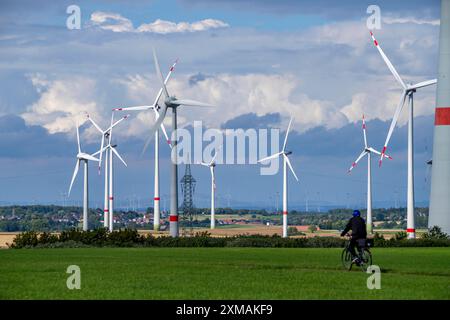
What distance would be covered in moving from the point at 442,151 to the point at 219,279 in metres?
53.9

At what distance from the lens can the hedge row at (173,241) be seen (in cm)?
7638

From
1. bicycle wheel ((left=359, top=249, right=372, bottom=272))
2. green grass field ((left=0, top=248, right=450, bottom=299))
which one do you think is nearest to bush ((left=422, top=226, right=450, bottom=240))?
green grass field ((left=0, top=248, right=450, bottom=299))

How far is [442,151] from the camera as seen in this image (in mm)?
85812

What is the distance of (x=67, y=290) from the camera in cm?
3053

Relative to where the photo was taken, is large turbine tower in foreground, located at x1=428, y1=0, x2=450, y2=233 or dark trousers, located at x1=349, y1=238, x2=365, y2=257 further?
large turbine tower in foreground, located at x1=428, y1=0, x2=450, y2=233

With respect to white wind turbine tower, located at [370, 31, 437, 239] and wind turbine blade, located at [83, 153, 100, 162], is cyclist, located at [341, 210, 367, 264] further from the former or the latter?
wind turbine blade, located at [83, 153, 100, 162]

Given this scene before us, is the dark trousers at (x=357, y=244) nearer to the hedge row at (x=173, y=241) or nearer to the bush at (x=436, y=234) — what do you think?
the hedge row at (x=173, y=241)

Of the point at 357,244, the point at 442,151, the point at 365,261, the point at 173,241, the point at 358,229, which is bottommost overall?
the point at 173,241

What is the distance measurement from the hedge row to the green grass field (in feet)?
88.0

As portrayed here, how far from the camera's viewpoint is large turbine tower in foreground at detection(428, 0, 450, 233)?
281 feet

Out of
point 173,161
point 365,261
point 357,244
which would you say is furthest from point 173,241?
point 357,244

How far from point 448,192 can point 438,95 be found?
8053 millimetres

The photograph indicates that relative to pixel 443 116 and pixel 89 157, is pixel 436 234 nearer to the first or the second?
pixel 443 116
